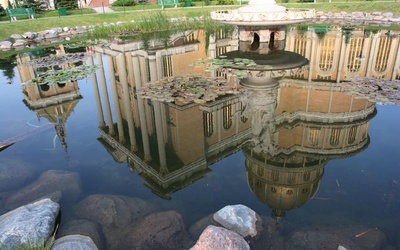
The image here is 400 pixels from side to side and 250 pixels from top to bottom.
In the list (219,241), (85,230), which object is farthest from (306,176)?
(85,230)

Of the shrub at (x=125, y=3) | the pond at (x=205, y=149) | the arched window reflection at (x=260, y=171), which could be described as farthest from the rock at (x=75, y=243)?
the shrub at (x=125, y=3)

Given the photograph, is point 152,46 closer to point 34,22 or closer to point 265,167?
point 265,167

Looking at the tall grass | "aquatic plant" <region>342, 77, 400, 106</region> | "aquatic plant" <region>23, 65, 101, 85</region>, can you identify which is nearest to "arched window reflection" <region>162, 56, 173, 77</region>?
"aquatic plant" <region>23, 65, 101, 85</region>

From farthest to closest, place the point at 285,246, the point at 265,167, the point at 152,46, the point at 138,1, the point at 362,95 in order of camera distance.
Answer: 1. the point at 138,1
2. the point at 152,46
3. the point at 362,95
4. the point at 265,167
5. the point at 285,246

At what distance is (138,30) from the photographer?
25.6m

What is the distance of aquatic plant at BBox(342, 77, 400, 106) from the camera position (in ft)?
28.8

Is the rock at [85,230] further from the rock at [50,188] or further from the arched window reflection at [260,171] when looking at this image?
Answer: the arched window reflection at [260,171]

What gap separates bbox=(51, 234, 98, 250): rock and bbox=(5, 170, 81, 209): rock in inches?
52.1

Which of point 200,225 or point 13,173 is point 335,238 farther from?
point 13,173

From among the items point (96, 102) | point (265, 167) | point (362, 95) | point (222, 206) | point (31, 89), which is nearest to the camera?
point (222, 206)

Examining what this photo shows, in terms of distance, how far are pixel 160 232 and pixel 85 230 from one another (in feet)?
3.63

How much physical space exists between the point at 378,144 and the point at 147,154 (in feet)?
16.9

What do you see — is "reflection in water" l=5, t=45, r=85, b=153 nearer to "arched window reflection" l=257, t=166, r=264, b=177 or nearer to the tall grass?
"arched window reflection" l=257, t=166, r=264, b=177

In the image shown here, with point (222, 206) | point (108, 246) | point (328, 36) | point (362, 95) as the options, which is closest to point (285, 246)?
point (222, 206)
